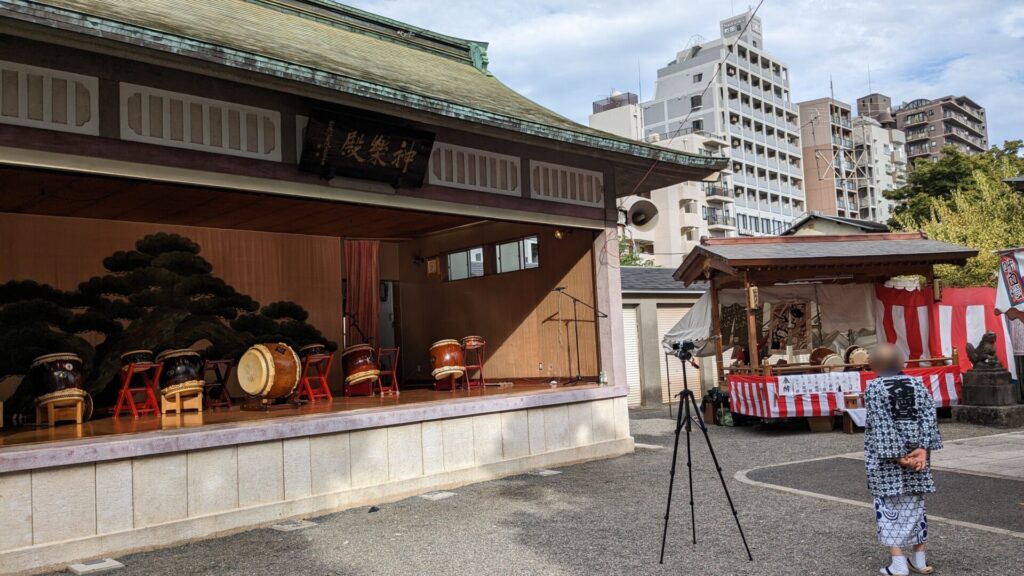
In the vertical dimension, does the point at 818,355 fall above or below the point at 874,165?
below

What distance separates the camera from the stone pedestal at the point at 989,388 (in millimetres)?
12898

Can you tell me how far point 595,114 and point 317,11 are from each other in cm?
5344

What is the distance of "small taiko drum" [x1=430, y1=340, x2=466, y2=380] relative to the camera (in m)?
11.7

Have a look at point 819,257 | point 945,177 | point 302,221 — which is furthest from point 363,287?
point 945,177

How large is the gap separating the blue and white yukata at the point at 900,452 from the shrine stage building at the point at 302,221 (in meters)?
5.15

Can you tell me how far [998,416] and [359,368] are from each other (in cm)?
1031

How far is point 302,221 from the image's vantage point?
43.5 ft

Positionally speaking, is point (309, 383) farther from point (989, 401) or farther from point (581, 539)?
point (989, 401)

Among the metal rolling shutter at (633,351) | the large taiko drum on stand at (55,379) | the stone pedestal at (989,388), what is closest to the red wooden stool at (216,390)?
the large taiko drum on stand at (55,379)

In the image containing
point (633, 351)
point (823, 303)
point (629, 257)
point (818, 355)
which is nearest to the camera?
point (818, 355)

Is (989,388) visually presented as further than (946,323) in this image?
No

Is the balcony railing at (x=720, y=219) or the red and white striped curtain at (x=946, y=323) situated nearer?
the red and white striped curtain at (x=946, y=323)

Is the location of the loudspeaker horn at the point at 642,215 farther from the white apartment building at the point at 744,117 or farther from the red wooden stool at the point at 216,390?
the white apartment building at the point at 744,117

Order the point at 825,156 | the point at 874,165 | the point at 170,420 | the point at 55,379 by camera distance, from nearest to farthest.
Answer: the point at 170,420
the point at 55,379
the point at 825,156
the point at 874,165
